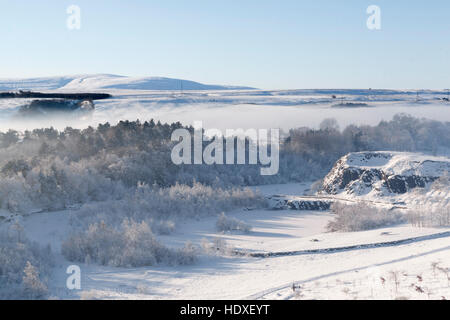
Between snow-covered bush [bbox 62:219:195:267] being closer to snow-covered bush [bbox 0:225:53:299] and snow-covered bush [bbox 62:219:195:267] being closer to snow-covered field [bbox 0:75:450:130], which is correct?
snow-covered bush [bbox 0:225:53:299]

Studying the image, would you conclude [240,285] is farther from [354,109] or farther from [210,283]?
A: [354,109]

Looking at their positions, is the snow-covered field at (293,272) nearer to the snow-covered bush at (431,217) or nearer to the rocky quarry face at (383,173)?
the snow-covered bush at (431,217)

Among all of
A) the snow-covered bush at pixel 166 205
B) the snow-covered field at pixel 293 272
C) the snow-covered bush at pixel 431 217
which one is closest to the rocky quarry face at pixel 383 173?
the snow-covered bush at pixel 431 217

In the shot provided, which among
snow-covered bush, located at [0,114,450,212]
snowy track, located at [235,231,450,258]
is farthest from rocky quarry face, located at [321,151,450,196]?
snow-covered bush, located at [0,114,450,212]

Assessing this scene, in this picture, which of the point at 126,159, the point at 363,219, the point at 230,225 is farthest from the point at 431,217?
the point at 126,159

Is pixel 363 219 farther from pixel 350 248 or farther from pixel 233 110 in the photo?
pixel 233 110

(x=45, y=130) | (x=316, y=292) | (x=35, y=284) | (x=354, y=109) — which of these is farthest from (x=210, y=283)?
(x=354, y=109)
